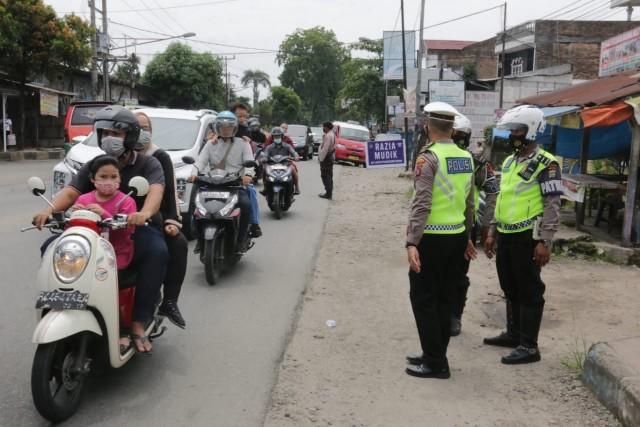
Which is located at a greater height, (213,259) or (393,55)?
(393,55)

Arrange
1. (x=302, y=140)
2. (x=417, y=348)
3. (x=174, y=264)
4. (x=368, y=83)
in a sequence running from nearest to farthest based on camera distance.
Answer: (x=174, y=264)
(x=417, y=348)
(x=302, y=140)
(x=368, y=83)

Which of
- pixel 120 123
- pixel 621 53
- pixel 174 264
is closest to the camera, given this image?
pixel 120 123

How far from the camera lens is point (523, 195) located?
15.2 ft

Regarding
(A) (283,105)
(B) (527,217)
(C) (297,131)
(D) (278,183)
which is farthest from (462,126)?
(A) (283,105)

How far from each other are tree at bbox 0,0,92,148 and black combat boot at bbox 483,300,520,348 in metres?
22.0

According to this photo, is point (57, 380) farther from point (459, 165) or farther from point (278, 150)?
point (278, 150)

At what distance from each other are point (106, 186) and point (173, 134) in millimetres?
6272

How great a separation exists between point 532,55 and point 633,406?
4325 centimetres

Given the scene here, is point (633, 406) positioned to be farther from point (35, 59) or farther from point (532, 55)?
point (532, 55)

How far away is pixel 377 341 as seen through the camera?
5.13 metres

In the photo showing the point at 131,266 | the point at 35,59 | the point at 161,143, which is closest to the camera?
the point at 131,266

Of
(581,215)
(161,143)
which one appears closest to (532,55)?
(581,215)

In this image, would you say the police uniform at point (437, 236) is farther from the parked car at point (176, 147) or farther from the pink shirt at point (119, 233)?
the parked car at point (176, 147)

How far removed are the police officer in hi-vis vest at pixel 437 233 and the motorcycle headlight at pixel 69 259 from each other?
197 centimetres
